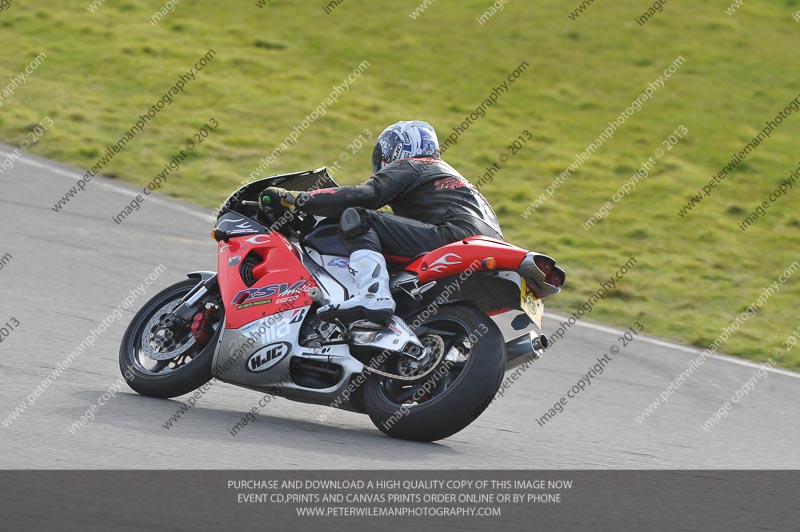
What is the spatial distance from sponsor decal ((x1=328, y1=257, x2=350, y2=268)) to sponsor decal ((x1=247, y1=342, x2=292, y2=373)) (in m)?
0.54

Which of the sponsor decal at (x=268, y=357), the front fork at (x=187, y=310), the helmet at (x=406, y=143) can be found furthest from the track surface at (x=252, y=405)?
the helmet at (x=406, y=143)

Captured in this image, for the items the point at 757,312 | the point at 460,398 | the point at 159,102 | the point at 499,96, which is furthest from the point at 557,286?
the point at 499,96

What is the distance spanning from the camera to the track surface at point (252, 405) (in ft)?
18.6

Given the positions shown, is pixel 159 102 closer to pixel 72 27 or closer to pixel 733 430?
pixel 72 27

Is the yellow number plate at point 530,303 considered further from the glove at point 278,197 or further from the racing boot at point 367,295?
the glove at point 278,197

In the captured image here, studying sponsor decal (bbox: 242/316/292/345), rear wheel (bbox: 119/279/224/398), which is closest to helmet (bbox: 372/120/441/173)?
sponsor decal (bbox: 242/316/292/345)

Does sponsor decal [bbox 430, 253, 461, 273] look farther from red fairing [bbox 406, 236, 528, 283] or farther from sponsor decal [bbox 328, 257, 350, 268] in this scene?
sponsor decal [bbox 328, 257, 350, 268]

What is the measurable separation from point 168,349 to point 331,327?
3.50 ft

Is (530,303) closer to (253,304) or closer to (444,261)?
(444,261)

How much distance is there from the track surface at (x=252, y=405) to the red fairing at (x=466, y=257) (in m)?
0.95

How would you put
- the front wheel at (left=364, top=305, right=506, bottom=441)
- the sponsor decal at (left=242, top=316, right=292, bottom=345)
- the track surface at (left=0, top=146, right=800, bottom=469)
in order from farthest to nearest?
the sponsor decal at (left=242, top=316, right=292, bottom=345)
the front wheel at (left=364, top=305, right=506, bottom=441)
the track surface at (left=0, top=146, right=800, bottom=469)

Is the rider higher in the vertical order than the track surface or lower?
higher

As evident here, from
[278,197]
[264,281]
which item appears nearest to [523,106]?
[278,197]

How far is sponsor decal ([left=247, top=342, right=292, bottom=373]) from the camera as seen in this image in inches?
262
